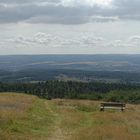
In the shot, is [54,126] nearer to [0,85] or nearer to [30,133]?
[30,133]

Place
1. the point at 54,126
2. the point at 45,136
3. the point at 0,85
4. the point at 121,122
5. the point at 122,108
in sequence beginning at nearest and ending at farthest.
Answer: the point at 45,136, the point at 54,126, the point at 121,122, the point at 122,108, the point at 0,85

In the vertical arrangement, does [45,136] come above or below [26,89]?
above

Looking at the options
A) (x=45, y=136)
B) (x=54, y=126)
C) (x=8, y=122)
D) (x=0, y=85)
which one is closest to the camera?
(x=45, y=136)

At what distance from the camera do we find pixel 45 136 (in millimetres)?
20531

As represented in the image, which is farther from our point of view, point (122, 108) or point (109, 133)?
point (122, 108)

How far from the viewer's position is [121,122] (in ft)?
97.6

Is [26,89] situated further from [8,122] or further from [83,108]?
[8,122]

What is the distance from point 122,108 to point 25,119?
55.2 feet

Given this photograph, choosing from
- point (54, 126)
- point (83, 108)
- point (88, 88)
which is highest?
point (54, 126)

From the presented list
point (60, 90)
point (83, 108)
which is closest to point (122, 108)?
point (83, 108)

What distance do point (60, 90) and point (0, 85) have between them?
3162cm

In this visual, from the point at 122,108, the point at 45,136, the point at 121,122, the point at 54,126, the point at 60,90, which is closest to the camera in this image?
the point at 45,136

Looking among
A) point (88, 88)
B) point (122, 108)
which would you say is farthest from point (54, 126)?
point (88, 88)

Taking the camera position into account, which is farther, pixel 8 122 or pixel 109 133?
pixel 8 122
